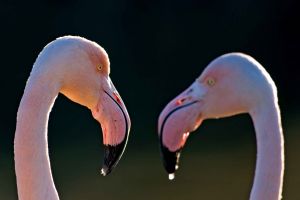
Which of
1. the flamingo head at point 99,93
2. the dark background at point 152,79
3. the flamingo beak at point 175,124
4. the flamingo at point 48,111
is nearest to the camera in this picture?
the flamingo beak at point 175,124

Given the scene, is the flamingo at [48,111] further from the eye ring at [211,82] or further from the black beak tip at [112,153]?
the eye ring at [211,82]

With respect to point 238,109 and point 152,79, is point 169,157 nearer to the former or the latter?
point 238,109

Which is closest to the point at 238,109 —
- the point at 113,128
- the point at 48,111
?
the point at 113,128

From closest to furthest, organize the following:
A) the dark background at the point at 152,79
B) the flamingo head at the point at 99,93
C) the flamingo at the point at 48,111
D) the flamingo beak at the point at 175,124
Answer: the flamingo beak at the point at 175,124 → the flamingo at the point at 48,111 → the flamingo head at the point at 99,93 → the dark background at the point at 152,79

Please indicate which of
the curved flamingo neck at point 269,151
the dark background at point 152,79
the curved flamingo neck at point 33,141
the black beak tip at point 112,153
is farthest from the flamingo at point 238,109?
the dark background at point 152,79

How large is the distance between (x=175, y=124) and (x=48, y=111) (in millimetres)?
761

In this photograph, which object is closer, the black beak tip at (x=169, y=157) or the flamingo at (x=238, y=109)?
the flamingo at (x=238, y=109)

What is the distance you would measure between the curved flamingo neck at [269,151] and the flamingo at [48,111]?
96 centimetres

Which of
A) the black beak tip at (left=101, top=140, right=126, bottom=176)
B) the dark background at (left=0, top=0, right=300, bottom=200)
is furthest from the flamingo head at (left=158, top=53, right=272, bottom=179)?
the dark background at (left=0, top=0, right=300, bottom=200)

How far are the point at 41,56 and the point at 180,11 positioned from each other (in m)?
18.6

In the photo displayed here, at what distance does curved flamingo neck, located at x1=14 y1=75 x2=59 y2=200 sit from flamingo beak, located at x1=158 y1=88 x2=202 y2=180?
2.27 ft

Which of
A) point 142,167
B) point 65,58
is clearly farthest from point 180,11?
point 65,58

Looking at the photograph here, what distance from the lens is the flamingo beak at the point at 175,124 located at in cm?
638

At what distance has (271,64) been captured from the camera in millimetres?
22109
